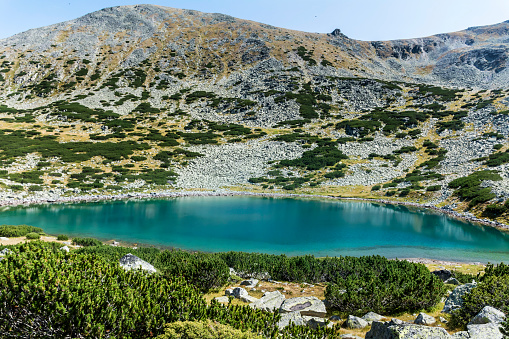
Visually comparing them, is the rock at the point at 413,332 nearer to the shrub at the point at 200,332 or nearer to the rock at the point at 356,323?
the rock at the point at 356,323

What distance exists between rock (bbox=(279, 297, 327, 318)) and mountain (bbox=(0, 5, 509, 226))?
1525 inches

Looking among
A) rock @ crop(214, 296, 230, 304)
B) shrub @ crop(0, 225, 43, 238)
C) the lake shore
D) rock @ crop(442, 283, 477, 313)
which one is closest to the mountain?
the lake shore

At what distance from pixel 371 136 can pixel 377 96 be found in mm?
30153

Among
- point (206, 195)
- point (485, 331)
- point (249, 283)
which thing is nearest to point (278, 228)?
point (249, 283)

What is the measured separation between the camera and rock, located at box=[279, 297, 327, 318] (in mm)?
8562

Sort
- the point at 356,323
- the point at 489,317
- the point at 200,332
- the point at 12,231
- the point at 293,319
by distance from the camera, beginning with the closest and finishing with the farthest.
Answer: the point at 200,332
the point at 489,317
the point at 293,319
the point at 356,323
the point at 12,231

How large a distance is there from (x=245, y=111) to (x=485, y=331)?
297 feet

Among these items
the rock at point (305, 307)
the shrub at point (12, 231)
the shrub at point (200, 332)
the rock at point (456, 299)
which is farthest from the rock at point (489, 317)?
the shrub at point (12, 231)

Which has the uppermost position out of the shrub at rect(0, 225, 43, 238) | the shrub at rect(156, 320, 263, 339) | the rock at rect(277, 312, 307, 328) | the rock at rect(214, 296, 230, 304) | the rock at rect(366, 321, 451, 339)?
the shrub at rect(156, 320, 263, 339)

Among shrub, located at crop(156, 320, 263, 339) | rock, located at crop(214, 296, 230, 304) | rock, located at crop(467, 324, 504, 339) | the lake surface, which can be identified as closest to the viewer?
shrub, located at crop(156, 320, 263, 339)

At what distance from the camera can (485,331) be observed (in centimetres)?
577

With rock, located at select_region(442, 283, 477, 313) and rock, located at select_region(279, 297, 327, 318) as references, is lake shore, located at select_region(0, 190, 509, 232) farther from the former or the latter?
rock, located at select_region(279, 297, 327, 318)

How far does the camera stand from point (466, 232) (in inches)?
1259

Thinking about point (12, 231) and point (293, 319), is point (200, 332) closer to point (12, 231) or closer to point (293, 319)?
point (293, 319)
